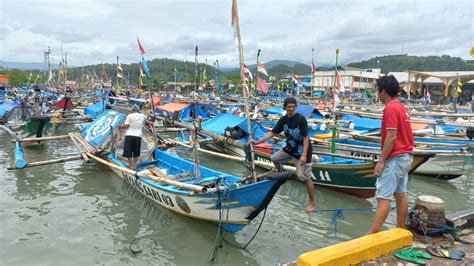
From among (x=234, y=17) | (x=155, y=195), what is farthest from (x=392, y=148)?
(x=155, y=195)

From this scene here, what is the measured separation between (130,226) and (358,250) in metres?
5.17

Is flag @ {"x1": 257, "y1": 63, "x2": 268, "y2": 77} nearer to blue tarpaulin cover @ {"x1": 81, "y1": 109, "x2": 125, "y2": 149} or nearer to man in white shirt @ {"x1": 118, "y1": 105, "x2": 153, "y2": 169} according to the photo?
blue tarpaulin cover @ {"x1": 81, "y1": 109, "x2": 125, "y2": 149}

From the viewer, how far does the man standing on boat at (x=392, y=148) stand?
13.9 feet

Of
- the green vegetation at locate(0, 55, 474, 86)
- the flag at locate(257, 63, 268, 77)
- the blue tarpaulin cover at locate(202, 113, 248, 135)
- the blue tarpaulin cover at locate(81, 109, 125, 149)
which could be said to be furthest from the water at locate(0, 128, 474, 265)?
the green vegetation at locate(0, 55, 474, 86)

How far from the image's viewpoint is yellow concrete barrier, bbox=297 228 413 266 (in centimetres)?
366

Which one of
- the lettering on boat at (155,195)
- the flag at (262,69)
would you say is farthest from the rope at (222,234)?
the flag at (262,69)

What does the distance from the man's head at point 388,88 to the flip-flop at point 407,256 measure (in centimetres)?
193

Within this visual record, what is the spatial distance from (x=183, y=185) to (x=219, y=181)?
0.65 m

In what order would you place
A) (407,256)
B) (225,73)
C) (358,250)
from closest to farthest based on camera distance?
1. (358,250)
2. (407,256)
3. (225,73)

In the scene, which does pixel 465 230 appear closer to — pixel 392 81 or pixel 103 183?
pixel 392 81

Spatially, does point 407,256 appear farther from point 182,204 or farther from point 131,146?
point 131,146

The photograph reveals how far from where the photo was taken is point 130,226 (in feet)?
24.3

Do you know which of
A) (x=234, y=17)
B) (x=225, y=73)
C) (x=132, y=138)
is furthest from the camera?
(x=225, y=73)

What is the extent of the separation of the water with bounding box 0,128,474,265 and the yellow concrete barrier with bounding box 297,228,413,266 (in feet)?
7.36
